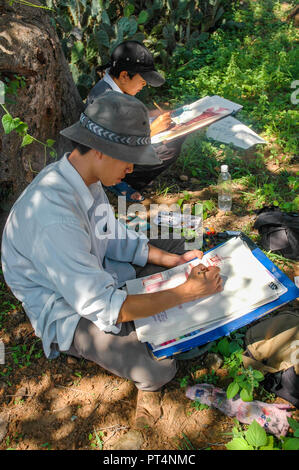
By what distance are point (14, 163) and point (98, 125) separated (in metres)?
1.45

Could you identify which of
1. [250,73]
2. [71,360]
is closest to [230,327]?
[71,360]

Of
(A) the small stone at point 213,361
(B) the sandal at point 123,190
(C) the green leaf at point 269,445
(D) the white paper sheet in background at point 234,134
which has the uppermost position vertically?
(D) the white paper sheet in background at point 234,134

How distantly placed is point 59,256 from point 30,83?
1.85m

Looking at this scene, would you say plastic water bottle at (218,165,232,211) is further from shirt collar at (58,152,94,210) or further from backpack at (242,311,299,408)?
shirt collar at (58,152,94,210)

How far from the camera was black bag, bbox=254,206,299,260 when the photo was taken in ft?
A: 10.1

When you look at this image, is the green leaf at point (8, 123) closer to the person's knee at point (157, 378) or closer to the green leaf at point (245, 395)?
the person's knee at point (157, 378)

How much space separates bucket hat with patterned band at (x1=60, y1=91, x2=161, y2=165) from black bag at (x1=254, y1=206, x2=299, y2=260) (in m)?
1.60

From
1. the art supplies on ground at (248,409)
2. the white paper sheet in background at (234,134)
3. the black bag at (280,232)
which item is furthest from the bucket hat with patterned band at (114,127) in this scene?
the white paper sheet in background at (234,134)

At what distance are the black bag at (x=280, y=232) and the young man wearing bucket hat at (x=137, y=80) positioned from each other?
3.46ft

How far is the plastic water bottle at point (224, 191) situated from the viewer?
370cm

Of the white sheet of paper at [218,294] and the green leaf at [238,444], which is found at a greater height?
the white sheet of paper at [218,294]

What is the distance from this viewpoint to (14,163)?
3.10m
